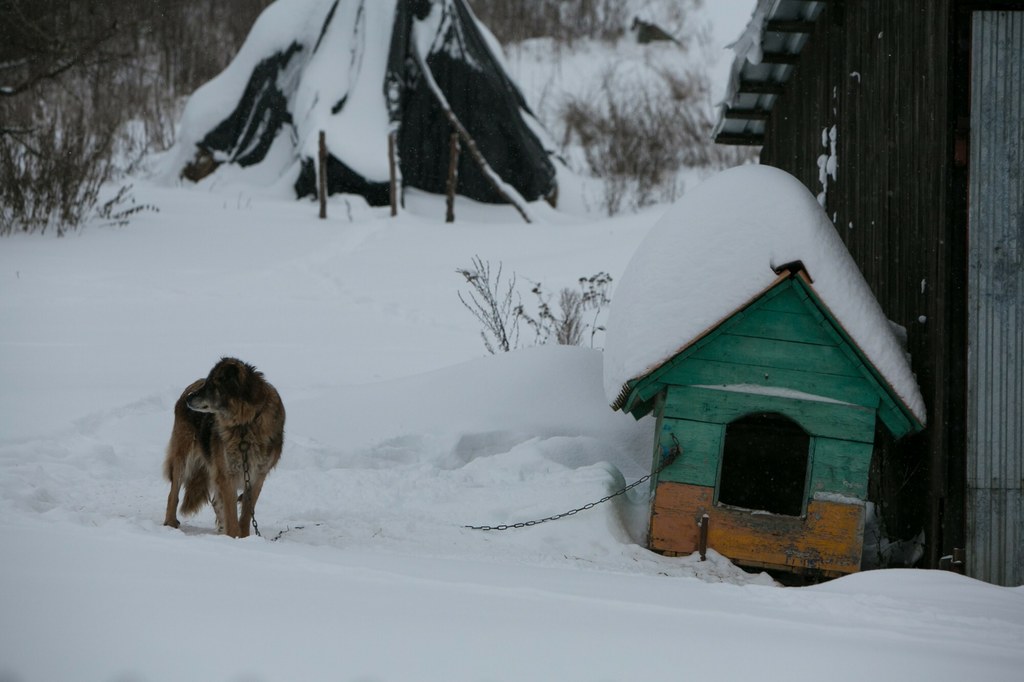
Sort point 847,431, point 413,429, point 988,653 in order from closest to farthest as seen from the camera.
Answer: point 988,653
point 847,431
point 413,429

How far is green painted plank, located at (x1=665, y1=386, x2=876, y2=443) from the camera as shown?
5297mm

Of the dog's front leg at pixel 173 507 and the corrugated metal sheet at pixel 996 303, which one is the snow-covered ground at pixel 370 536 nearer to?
the dog's front leg at pixel 173 507

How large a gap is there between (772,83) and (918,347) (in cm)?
432

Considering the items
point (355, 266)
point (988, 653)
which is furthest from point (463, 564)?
point (355, 266)

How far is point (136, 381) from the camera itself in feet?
29.1

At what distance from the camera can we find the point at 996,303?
5.21 metres

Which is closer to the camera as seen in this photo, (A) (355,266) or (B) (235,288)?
(B) (235,288)

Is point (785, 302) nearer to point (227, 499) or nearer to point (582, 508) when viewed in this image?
point (582, 508)

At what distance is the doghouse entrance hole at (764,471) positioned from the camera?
22.8 feet

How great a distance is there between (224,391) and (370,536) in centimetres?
109

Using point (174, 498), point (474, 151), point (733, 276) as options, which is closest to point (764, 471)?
point (733, 276)

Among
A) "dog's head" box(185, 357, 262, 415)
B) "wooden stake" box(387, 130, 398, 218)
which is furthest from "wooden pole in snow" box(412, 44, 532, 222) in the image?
"dog's head" box(185, 357, 262, 415)

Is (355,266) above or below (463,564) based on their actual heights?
above

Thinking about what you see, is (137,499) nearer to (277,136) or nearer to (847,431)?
(847,431)
